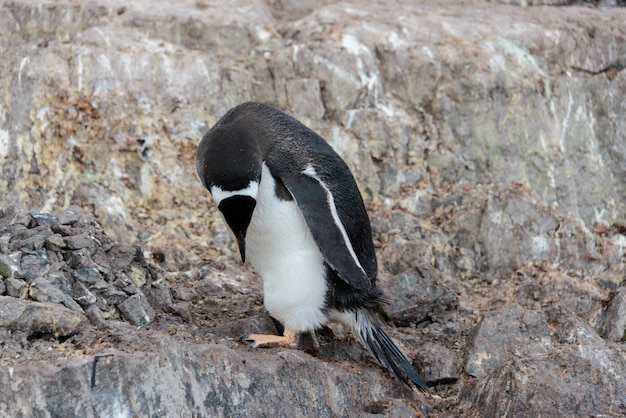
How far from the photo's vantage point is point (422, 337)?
4578 mm

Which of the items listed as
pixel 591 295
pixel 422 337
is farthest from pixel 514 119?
pixel 422 337

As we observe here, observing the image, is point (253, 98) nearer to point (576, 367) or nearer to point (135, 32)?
point (135, 32)

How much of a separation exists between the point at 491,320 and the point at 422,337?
49 centimetres

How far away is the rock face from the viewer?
3.43 m

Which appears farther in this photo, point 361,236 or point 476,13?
point 476,13

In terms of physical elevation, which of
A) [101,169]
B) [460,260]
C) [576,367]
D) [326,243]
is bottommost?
[460,260]

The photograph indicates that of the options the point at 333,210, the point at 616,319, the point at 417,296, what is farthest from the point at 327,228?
the point at 616,319

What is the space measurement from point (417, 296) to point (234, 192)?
1.53 metres

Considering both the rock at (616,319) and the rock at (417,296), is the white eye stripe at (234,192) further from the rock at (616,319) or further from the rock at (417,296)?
the rock at (616,319)

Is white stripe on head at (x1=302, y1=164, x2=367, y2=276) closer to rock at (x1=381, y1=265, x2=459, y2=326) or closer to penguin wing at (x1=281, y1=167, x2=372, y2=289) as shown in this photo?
penguin wing at (x1=281, y1=167, x2=372, y2=289)

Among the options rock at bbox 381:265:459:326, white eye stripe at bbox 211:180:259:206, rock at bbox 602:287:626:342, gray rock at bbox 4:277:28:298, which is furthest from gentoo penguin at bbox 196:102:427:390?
rock at bbox 602:287:626:342

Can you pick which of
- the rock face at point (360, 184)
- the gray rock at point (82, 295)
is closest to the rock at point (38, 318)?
the rock face at point (360, 184)

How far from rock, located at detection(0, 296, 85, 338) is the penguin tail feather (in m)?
1.31

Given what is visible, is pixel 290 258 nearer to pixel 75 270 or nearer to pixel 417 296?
pixel 75 270
